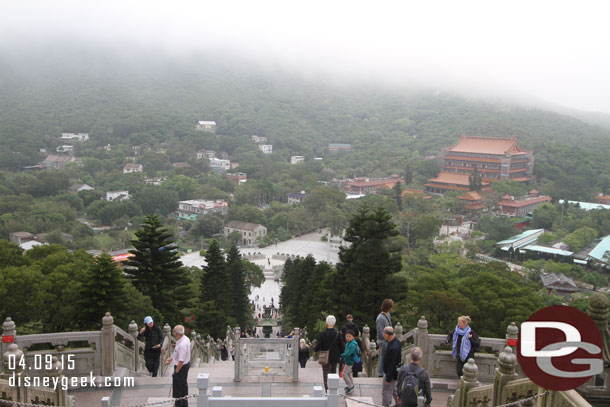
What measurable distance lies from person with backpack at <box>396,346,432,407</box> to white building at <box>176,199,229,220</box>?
56.0 metres

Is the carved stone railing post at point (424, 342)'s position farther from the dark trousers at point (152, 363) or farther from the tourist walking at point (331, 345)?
the dark trousers at point (152, 363)

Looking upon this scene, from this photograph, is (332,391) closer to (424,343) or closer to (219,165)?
(424,343)

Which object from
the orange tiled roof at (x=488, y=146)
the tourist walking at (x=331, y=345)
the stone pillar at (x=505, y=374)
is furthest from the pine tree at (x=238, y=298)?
the orange tiled roof at (x=488, y=146)

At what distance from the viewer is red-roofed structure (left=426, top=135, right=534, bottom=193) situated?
76312 millimetres

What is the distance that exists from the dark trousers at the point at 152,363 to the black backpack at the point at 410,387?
4924 mm

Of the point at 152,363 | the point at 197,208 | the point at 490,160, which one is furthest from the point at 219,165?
the point at 152,363

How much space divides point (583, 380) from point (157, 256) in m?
17.0

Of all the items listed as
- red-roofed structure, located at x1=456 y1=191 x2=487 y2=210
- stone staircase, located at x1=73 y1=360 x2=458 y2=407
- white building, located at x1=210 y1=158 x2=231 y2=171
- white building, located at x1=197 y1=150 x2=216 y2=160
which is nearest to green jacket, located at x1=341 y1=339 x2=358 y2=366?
stone staircase, located at x1=73 y1=360 x2=458 y2=407

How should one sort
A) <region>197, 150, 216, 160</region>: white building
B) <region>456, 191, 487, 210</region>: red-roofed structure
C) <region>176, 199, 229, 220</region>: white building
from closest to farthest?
<region>176, 199, 229, 220</region>: white building → <region>456, 191, 487, 210</region>: red-roofed structure → <region>197, 150, 216, 160</region>: white building

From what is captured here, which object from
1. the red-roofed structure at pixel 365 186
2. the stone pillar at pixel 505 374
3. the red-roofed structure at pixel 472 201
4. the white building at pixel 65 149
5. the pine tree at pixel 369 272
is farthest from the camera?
Result: the white building at pixel 65 149

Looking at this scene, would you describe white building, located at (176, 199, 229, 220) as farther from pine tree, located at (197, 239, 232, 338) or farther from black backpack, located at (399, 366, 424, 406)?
black backpack, located at (399, 366, 424, 406)

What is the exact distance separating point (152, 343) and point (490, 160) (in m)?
75.1

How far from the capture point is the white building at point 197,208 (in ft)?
204

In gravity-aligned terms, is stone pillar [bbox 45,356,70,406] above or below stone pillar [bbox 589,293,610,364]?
below
